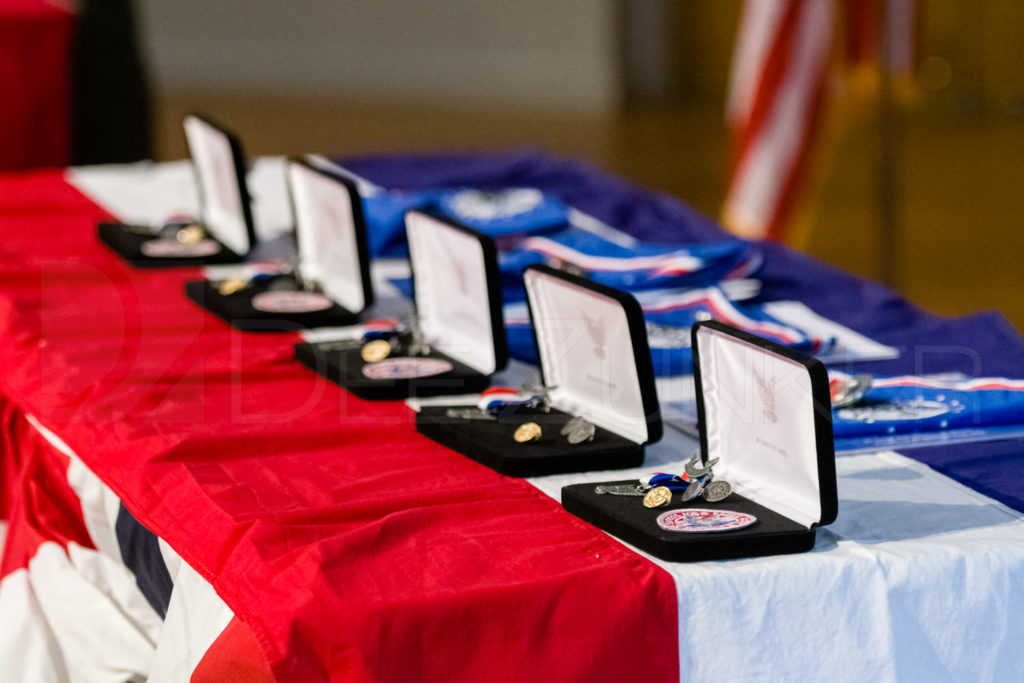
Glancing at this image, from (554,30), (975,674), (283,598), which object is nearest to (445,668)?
(283,598)

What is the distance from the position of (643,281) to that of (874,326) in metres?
0.35

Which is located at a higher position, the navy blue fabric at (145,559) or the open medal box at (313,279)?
the open medal box at (313,279)

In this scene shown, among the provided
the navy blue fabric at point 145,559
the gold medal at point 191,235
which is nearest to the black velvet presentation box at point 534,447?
the navy blue fabric at point 145,559

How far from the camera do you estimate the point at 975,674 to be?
53.1 inches

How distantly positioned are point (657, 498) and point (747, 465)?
111 millimetres

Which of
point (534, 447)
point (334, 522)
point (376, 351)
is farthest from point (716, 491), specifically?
point (376, 351)

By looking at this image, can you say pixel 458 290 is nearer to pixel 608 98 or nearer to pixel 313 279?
pixel 313 279

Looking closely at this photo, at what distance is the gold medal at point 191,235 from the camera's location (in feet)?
8.53

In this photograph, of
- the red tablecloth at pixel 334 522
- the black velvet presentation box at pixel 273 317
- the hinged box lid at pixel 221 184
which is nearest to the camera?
the red tablecloth at pixel 334 522

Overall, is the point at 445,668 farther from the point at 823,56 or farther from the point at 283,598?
the point at 823,56

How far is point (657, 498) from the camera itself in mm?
1382

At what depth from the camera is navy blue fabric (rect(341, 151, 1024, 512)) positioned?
1590mm

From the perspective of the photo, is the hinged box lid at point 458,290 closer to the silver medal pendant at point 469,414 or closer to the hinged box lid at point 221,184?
the silver medal pendant at point 469,414

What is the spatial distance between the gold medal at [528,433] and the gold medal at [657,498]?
20 cm
